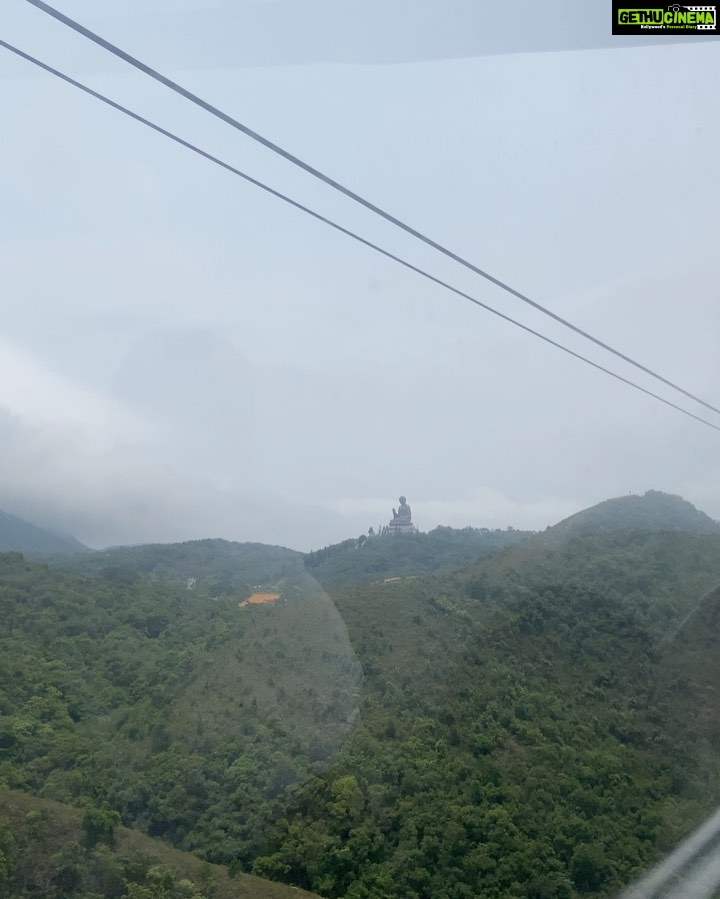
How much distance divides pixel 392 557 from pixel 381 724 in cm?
863

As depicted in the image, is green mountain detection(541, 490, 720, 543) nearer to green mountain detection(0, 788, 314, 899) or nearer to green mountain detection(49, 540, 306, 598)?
green mountain detection(49, 540, 306, 598)

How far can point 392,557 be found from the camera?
62.0 ft

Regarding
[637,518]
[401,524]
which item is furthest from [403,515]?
[637,518]

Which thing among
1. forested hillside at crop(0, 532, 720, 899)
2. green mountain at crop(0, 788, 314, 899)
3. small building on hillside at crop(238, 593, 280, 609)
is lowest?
green mountain at crop(0, 788, 314, 899)

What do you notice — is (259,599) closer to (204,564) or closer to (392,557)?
(204,564)

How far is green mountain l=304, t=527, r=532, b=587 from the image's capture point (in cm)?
1769

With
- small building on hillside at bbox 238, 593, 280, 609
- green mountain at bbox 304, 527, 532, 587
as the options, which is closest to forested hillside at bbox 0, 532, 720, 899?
small building on hillside at bbox 238, 593, 280, 609

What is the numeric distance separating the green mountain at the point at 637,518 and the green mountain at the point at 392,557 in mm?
1171

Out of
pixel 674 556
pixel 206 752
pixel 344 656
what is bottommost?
pixel 206 752

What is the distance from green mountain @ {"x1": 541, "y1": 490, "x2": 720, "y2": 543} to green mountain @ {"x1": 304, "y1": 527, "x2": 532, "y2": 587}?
46.1 inches

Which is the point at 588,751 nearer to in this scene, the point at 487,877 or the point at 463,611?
the point at 487,877

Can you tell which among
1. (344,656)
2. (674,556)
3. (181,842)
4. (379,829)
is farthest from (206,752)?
(674,556)

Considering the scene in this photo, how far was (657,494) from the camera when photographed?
2366 cm

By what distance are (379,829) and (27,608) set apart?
21.8 ft
